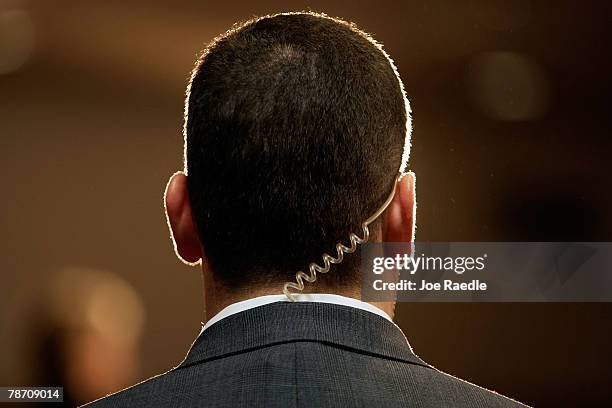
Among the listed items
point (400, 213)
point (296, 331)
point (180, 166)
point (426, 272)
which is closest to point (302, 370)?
point (296, 331)

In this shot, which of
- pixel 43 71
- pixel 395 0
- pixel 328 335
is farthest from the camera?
pixel 43 71

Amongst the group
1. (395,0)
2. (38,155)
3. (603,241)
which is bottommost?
(603,241)

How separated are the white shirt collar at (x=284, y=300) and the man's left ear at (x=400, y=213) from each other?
2.8 inches

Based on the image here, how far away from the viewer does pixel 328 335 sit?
661 mm

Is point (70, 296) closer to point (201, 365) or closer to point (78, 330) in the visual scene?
point (78, 330)

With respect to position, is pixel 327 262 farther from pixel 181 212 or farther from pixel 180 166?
pixel 180 166

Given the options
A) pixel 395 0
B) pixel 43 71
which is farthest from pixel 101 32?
pixel 395 0

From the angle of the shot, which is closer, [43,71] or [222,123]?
[222,123]

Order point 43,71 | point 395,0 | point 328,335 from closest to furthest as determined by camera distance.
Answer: point 328,335 → point 395,0 → point 43,71

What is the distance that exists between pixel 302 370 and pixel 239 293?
0.31 ft

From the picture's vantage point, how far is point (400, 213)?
73cm

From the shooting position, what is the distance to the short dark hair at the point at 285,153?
699 millimetres

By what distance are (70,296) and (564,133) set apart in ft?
6.00

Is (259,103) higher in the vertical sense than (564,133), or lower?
higher
